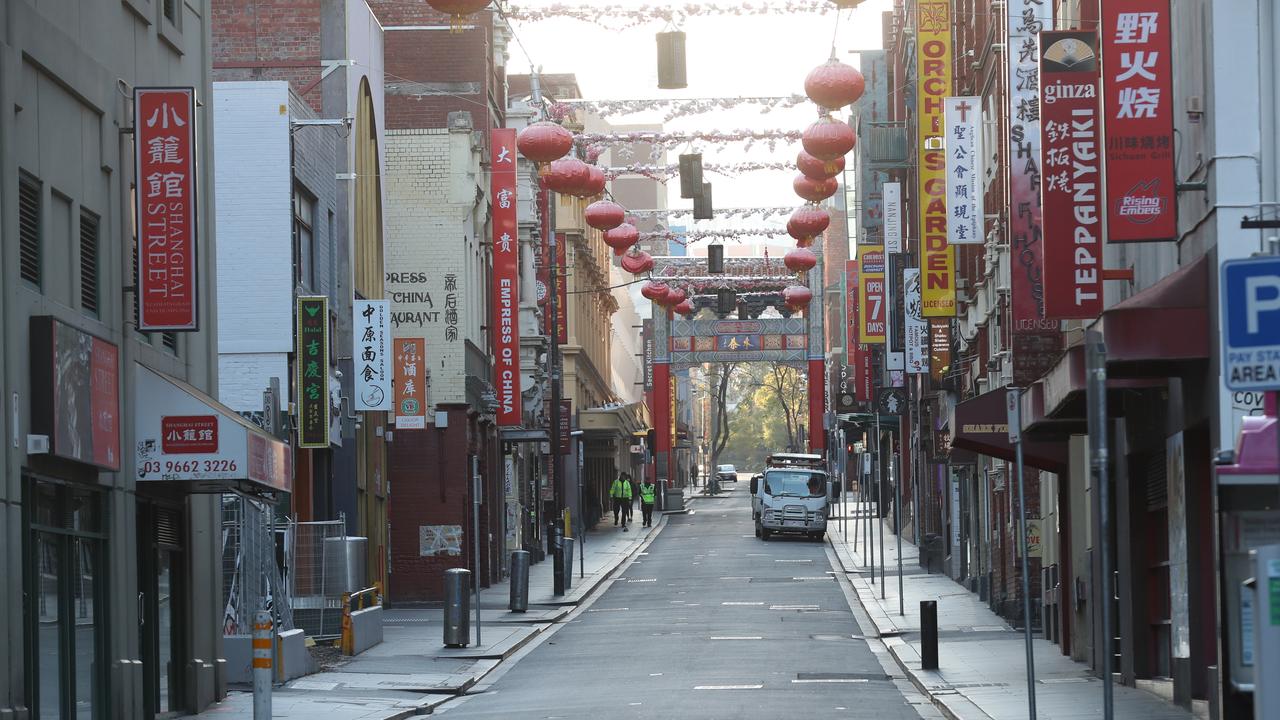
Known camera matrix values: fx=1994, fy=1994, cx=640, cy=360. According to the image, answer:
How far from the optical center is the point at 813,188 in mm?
31906

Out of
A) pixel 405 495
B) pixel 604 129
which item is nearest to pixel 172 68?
pixel 405 495

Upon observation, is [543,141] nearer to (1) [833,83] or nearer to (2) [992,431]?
(1) [833,83]

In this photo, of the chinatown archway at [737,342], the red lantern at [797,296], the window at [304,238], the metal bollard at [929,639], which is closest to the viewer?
the metal bollard at [929,639]

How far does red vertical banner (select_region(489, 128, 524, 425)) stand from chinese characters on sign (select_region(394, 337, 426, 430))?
5740 mm

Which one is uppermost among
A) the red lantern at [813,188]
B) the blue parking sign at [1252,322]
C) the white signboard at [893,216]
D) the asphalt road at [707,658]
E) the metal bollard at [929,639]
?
the white signboard at [893,216]

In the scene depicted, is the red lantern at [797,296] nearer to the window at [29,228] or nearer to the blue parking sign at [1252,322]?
the window at [29,228]

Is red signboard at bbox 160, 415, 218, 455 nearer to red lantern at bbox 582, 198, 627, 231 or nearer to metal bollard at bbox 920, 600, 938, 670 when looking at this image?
metal bollard at bbox 920, 600, 938, 670

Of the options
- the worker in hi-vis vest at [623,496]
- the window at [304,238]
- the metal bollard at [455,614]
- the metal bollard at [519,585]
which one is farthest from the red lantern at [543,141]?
the worker in hi-vis vest at [623,496]

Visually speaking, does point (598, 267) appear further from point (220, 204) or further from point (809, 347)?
point (220, 204)

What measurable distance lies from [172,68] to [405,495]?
64.3 ft

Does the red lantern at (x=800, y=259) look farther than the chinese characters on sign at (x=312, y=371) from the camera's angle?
Yes

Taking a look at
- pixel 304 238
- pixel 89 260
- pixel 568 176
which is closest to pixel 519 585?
pixel 304 238

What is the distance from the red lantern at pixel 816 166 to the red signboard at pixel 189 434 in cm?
1257

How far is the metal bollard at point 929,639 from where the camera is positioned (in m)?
24.1
